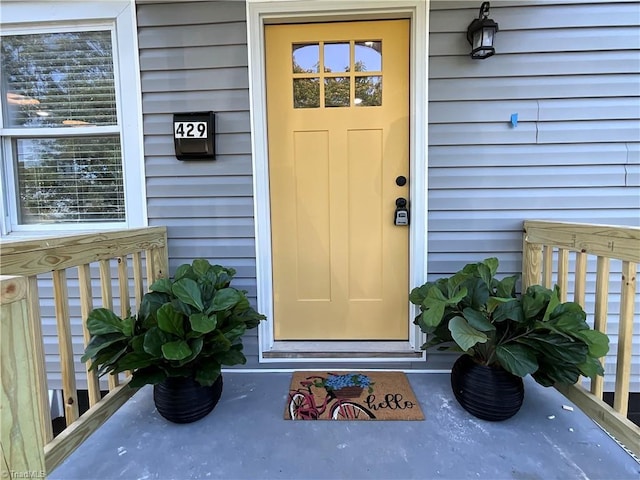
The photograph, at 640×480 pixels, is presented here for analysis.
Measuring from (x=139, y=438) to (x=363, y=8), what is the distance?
249cm

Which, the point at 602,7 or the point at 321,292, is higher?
the point at 602,7

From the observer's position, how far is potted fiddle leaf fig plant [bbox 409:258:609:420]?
1.43m

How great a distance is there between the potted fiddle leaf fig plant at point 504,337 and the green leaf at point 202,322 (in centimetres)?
95

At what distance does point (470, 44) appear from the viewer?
1916 mm

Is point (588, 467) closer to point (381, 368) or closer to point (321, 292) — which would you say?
point (381, 368)

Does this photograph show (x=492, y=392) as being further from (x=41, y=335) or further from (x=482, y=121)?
(x=41, y=335)

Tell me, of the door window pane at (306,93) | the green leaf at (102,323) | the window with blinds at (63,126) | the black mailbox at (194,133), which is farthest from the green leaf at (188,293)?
the door window pane at (306,93)

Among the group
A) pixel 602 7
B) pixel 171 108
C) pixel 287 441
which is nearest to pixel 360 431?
pixel 287 441

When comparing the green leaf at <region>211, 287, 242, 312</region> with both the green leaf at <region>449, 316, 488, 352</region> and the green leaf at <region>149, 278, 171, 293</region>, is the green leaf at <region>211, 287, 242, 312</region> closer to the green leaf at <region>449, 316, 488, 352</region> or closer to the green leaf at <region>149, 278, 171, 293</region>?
the green leaf at <region>149, 278, 171, 293</region>

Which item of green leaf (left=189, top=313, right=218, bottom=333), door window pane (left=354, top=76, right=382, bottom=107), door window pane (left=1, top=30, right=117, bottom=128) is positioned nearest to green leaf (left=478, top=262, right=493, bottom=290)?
door window pane (left=354, top=76, right=382, bottom=107)

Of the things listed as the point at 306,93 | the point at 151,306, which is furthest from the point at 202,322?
the point at 306,93

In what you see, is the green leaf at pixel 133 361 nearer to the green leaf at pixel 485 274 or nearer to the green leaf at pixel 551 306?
the green leaf at pixel 485 274

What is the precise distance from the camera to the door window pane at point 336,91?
2.08m

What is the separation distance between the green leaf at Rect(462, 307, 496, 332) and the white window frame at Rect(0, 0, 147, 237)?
1.91 metres
